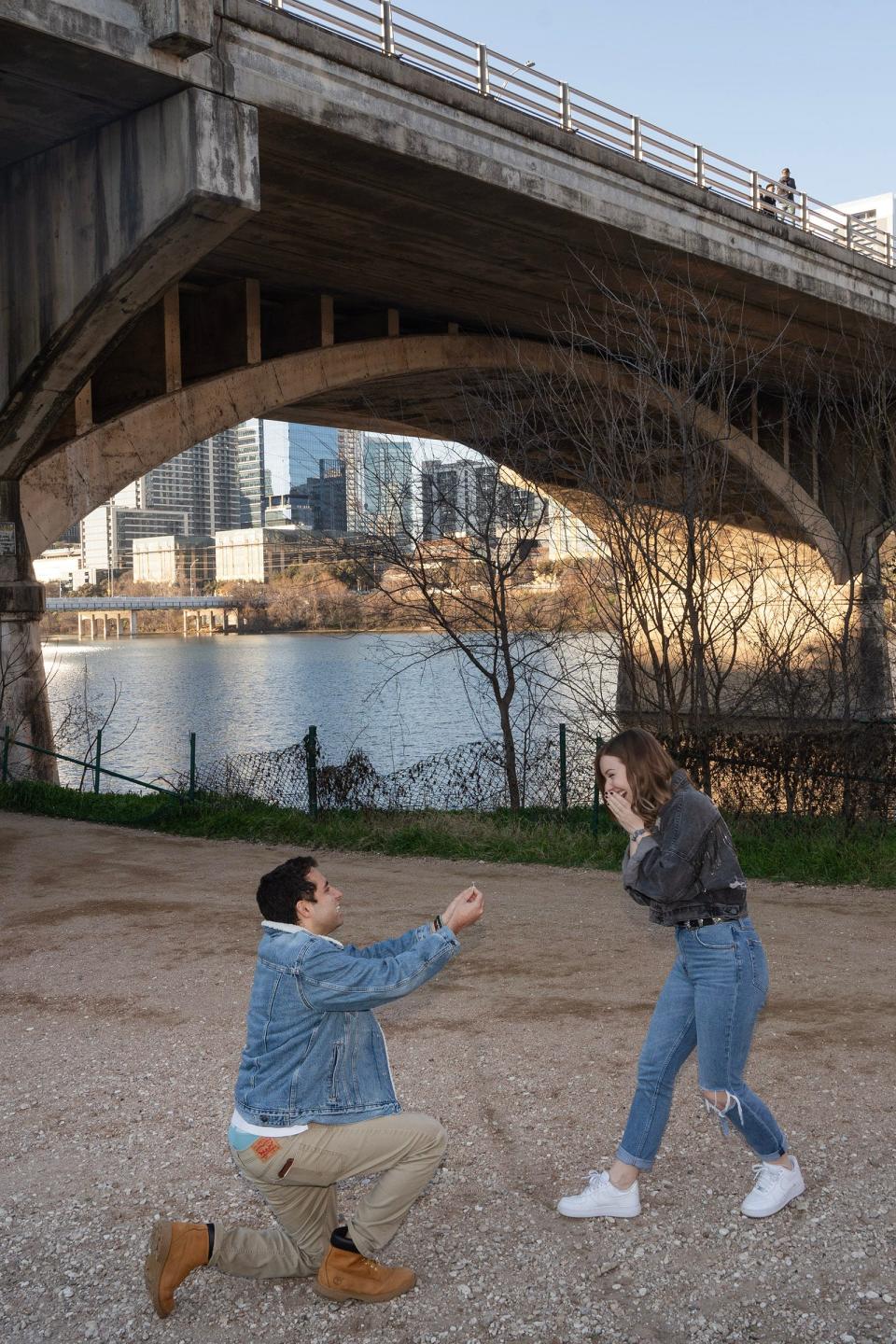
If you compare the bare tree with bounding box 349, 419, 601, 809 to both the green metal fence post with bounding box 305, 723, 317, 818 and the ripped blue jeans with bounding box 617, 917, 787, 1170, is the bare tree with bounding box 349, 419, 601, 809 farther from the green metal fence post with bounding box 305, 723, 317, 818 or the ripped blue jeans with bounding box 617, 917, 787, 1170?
the ripped blue jeans with bounding box 617, 917, 787, 1170

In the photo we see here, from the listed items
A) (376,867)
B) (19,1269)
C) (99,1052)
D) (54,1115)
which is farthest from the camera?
(376,867)

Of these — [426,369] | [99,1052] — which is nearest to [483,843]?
[99,1052]

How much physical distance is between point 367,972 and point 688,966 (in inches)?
38.7

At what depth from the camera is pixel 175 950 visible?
7363 mm

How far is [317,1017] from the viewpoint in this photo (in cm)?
324

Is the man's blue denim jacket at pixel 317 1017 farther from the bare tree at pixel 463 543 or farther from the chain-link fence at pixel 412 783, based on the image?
the bare tree at pixel 463 543

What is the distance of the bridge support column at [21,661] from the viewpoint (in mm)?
15391

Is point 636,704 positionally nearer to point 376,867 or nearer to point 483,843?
point 483,843

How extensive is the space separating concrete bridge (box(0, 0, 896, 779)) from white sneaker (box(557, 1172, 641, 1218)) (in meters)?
8.56

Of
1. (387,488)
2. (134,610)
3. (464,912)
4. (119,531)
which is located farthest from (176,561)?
(464,912)

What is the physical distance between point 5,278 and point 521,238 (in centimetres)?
636

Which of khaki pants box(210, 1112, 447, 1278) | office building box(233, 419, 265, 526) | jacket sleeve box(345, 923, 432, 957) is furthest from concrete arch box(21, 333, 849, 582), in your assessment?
office building box(233, 419, 265, 526)

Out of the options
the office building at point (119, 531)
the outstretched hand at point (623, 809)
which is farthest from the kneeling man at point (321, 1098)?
the office building at point (119, 531)

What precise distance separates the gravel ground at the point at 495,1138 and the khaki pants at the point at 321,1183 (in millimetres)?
136
